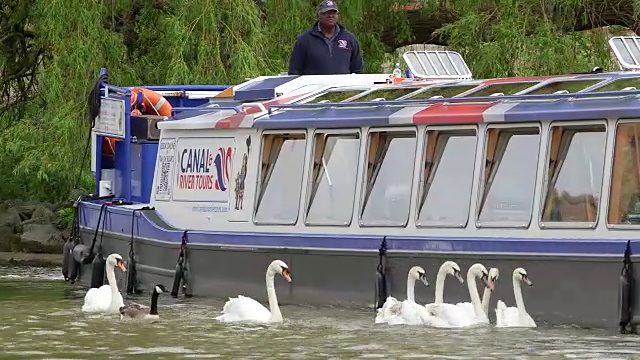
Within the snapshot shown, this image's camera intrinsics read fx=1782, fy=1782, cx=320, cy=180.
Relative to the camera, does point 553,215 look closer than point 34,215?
Yes

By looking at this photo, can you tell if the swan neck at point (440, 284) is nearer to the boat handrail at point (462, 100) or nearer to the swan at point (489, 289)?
the swan at point (489, 289)

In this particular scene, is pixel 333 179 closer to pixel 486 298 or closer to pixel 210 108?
pixel 210 108

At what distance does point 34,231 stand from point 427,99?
456 inches

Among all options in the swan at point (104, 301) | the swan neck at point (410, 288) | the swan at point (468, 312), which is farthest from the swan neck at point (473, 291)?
the swan at point (104, 301)

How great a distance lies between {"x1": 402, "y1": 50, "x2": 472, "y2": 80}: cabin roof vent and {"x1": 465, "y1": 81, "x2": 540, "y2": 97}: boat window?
2023mm

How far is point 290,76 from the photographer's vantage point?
19.3 meters

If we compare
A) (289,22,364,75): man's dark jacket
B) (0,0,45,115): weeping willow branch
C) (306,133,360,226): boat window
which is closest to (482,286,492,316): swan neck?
(306,133,360,226): boat window

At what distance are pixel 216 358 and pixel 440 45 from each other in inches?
544

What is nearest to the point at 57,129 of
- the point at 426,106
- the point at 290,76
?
the point at 290,76

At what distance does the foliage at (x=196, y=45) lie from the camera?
919 inches

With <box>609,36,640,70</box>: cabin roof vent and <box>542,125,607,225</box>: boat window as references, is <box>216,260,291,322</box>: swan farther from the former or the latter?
<box>609,36,640,70</box>: cabin roof vent

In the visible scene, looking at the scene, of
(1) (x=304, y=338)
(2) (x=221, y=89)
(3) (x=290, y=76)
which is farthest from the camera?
(2) (x=221, y=89)

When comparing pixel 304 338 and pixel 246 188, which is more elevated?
pixel 246 188

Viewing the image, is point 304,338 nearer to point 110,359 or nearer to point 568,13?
point 110,359
